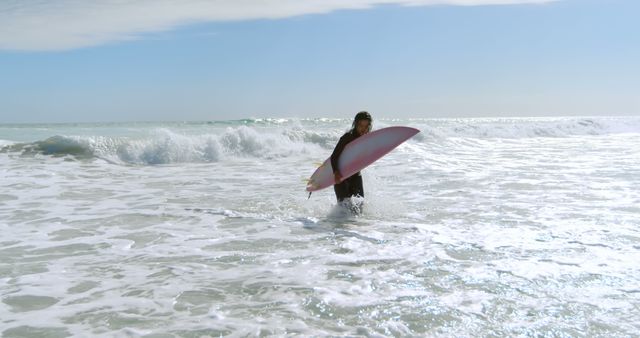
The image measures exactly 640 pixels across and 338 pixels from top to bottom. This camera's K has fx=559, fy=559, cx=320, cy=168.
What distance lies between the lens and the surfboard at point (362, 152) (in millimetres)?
7219

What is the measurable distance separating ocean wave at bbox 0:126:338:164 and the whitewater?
4.92 m

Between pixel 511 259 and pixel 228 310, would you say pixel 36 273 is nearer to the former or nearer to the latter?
pixel 228 310

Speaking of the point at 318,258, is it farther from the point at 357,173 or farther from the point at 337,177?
the point at 357,173

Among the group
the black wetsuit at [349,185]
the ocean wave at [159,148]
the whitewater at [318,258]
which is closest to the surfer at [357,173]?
the black wetsuit at [349,185]

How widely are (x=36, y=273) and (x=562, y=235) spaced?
4.99 m

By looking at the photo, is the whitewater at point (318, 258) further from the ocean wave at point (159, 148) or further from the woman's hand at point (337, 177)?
the ocean wave at point (159, 148)

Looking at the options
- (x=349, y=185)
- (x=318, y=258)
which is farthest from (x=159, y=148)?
(x=318, y=258)

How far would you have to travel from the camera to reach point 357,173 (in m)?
7.33

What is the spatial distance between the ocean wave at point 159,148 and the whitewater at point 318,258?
4924 millimetres

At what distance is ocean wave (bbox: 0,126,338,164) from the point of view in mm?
15820

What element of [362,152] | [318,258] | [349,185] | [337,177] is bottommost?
[318,258]

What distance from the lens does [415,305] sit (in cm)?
372

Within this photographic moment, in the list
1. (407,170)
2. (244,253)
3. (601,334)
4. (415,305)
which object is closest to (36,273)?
(244,253)

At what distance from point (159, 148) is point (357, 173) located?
1053 centimetres
